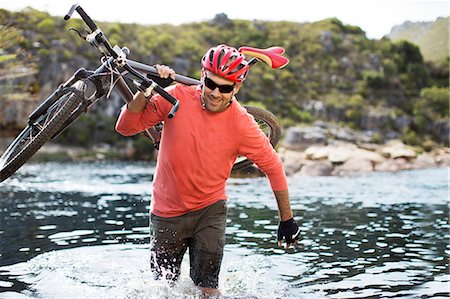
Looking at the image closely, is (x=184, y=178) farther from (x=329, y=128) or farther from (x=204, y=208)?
(x=329, y=128)

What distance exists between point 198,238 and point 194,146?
106 centimetres

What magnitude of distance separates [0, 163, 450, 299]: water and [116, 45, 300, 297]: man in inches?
21.1

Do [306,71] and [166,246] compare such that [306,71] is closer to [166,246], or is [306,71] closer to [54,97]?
[166,246]

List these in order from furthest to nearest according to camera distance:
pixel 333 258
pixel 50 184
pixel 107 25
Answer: pixel 107 25 < pixel 50 184 < pixel 333 258

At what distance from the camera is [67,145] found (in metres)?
53.9

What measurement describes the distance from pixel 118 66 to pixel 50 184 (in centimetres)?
1964

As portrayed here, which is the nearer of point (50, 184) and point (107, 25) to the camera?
point (50, 184)

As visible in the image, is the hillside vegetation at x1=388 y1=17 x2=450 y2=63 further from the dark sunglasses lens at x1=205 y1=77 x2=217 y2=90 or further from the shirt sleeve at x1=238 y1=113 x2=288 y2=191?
the dark sunglasses lens at x1=205 y1=77 x2=217 y2=90

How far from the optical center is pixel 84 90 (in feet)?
19.9

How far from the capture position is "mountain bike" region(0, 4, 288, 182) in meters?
5.72

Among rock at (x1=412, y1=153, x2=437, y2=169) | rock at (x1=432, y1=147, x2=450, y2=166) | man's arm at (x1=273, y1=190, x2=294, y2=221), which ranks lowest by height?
rock at (x1=432, y1=147, x2=450, y2=166)

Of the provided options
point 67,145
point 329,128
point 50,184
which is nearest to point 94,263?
point 50,184

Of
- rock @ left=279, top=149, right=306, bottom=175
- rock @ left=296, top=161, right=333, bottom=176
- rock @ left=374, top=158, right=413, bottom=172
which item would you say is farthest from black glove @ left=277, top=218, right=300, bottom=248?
rock @ left=374, top=158, right=413, bottom=172

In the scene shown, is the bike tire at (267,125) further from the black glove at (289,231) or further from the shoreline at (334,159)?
the shoreline at (334,159)
